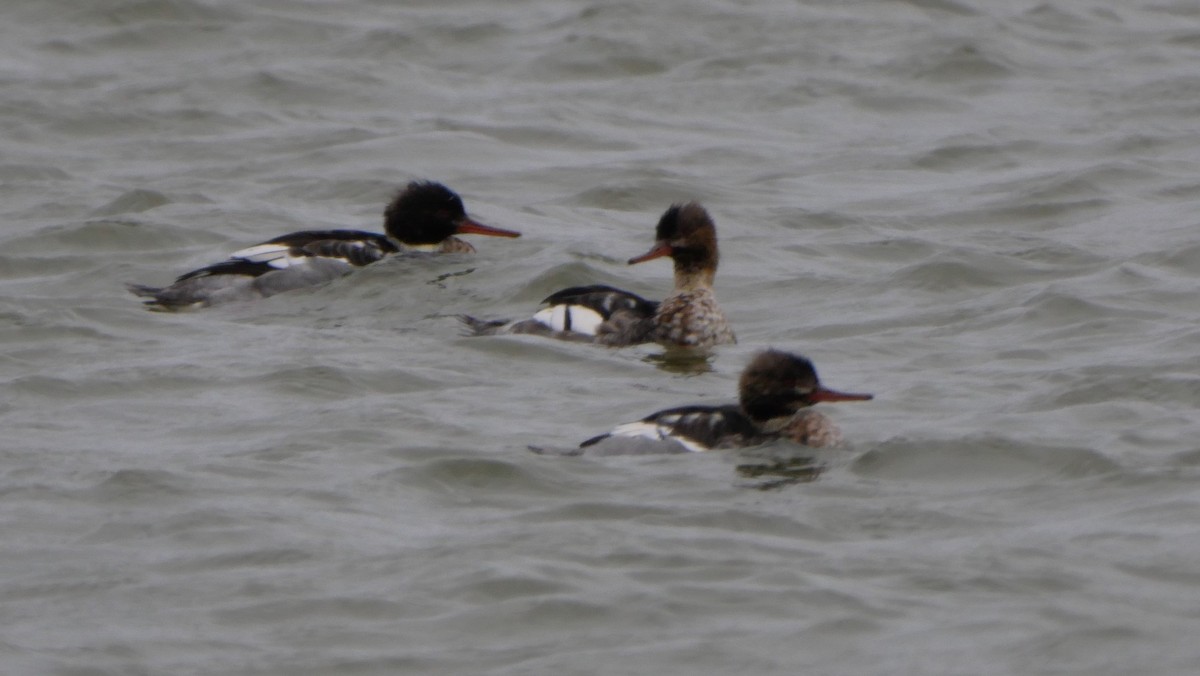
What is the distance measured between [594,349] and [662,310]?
1.83 ft

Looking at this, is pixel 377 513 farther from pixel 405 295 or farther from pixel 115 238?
pixel 115 238

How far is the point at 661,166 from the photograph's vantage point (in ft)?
53.0

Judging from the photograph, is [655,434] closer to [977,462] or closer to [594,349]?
[977,462]

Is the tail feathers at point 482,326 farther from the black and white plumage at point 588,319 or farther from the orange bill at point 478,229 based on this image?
the orange bill at point 478,229

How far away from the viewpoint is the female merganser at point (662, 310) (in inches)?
447

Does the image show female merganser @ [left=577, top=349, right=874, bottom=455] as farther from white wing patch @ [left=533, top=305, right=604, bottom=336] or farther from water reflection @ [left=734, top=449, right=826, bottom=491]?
white wing patch @ [left=533, top=305, right=604, bottom=336]

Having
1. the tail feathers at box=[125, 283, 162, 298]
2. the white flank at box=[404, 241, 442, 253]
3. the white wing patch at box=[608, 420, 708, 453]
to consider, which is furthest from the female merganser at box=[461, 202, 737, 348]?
the white wing patch at box=[608, 420, 708, 453]

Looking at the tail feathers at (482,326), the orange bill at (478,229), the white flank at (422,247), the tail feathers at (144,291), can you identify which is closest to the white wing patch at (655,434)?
the tail feathers at (482,326)

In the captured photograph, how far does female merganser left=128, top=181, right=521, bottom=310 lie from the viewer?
40.4 feet

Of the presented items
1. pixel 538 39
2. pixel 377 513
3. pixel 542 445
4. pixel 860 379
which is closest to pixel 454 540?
pixel 377 513

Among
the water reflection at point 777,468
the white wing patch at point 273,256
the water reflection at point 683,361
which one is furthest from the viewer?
the white wing patch at point 273,256

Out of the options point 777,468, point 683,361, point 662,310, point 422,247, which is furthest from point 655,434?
point 422,247

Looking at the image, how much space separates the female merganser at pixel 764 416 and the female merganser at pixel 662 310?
7.16 feet

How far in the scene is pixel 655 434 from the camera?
891cm
